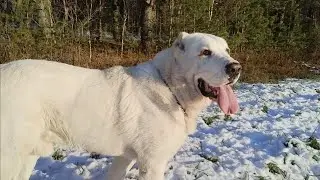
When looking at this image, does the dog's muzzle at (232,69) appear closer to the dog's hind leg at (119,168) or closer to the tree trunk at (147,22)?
the dog's hind leg at (119,168)

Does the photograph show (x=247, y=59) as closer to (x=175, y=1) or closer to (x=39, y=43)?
(x=175, y=1)

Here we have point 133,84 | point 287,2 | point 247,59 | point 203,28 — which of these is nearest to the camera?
point 133,84

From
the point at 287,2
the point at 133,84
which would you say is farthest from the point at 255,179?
the point at 287,2

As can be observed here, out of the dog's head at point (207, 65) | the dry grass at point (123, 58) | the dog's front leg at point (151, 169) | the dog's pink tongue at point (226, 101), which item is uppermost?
the dog's head at point (207, 65)

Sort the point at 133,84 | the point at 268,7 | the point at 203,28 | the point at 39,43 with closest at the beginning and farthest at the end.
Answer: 1. the point at 133,84
2. the point at 39,43
3. the point at 203,28
4. the point at 268,7

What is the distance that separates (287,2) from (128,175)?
19.9 m

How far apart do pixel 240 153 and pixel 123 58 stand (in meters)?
10.3

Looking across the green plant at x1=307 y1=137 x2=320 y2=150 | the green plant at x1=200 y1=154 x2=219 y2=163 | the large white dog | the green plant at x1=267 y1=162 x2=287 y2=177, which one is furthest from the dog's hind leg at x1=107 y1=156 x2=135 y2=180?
the green plant at x1=307 y1=137 x2=320 y2=150

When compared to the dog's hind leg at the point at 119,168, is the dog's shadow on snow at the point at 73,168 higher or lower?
lower

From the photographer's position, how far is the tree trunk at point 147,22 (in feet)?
58.4

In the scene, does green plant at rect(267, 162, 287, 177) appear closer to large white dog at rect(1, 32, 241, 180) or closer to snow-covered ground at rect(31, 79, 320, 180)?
snow-covered ground at rect(31, 79, 320, 180)

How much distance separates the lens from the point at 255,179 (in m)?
4.64

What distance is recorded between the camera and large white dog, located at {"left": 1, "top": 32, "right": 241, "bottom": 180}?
321 cm

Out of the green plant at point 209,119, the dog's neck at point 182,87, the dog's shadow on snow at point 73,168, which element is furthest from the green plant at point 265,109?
the dog's neck at point 182,87
